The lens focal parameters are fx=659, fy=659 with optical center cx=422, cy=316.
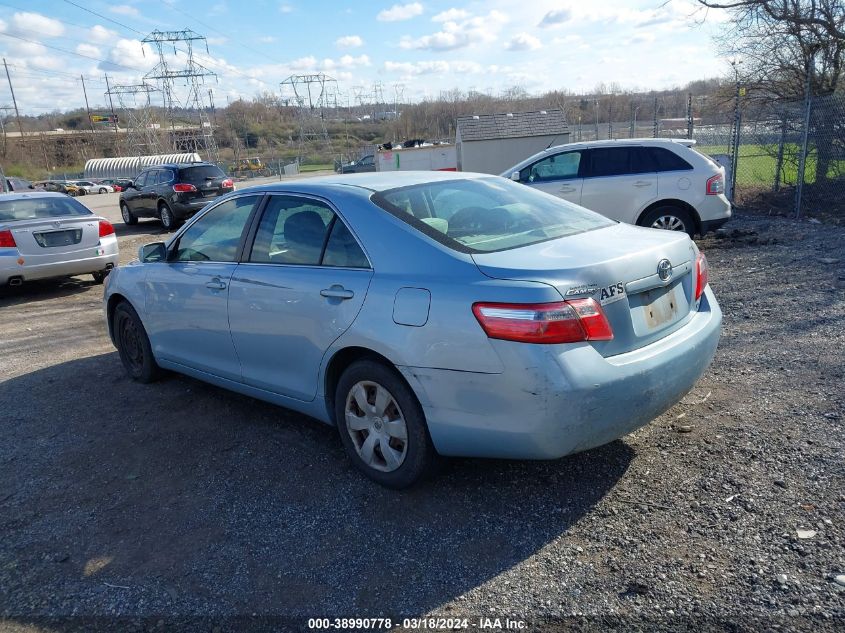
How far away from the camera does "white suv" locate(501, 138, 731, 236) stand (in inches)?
371

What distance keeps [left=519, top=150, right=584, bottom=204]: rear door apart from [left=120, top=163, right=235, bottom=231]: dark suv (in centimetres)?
958

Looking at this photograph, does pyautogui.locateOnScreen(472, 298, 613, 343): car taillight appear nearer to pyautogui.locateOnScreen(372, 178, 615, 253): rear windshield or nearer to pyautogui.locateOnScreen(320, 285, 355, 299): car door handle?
pyautogui.locateOnScreen(372, 178, 615, 253): rear windshield

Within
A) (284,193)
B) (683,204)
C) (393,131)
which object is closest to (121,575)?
(284,193)

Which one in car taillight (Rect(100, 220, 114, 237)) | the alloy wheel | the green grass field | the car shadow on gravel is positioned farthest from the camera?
the green grass field

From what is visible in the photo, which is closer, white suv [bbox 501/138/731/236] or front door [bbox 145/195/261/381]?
front door [bbox 145/195/261/381]

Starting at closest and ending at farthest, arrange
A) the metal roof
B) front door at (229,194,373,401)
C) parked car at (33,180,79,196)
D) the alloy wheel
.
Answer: the alloy wheel < front door at (229,194,373,401) < the metal roof < parked car at (33,180,79,196)

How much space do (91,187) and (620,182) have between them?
5643cm

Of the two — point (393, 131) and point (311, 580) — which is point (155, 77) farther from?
point (311, 580)

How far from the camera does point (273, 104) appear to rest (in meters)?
132

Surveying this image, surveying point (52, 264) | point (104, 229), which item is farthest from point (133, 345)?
point (104, 229)

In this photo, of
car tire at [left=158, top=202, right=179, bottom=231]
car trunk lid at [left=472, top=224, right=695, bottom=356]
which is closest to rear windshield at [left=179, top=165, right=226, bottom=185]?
car tire at [left=158, top=202, right=179, bottom=231]

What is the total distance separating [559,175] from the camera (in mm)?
10445

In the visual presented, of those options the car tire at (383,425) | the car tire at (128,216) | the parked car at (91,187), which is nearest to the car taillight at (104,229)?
the car tire at (383,425)

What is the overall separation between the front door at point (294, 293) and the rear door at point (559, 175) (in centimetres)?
681
